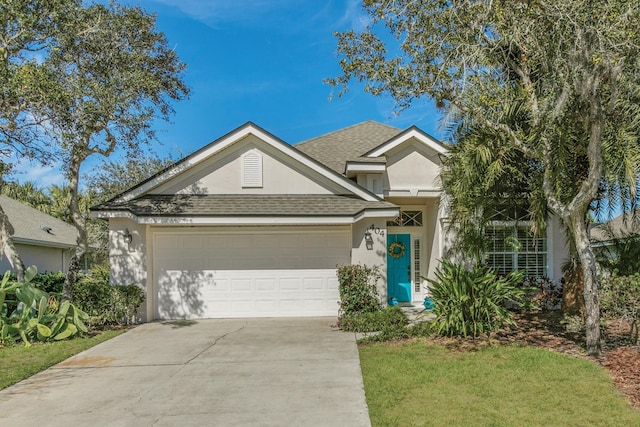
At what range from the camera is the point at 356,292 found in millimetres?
10680

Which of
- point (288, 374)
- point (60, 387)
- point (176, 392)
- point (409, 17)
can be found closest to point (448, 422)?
point (288, 374)

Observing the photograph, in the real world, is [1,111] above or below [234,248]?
above

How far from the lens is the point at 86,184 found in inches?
859

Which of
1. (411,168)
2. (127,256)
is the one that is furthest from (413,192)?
(127,256)

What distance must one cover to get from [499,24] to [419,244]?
29.4 feet

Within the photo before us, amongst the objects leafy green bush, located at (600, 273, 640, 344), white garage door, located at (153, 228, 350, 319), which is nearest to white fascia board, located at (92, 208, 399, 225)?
white garage door, located at (153, 228, 350, 319)

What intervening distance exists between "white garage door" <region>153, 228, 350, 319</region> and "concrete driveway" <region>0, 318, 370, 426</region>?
2.43 meters

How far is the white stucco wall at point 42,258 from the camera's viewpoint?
1766cm

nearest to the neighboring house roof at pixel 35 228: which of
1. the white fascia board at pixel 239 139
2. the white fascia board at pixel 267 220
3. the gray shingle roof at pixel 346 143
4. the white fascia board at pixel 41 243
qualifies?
the white fascia board at pixel 41 243

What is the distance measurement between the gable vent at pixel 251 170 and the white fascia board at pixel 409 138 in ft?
11.9

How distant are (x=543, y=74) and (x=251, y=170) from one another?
786 centimetres

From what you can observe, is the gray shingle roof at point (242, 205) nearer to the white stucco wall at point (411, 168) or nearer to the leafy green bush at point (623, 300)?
the white stucco wall at point (411, 168)

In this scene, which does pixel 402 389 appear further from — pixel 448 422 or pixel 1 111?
pixel 1 111

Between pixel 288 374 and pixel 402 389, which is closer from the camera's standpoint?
pixel 402 389
